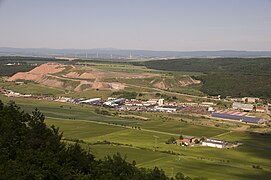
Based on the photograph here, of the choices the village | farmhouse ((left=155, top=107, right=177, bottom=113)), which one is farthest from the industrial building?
farmhouse ((left=155, top=107, right=177, bottom=113))

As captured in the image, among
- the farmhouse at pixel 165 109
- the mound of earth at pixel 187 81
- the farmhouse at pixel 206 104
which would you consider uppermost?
the mound of earth at pixel 187 81

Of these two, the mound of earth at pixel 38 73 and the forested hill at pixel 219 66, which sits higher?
the forested hill at pixel 219 66

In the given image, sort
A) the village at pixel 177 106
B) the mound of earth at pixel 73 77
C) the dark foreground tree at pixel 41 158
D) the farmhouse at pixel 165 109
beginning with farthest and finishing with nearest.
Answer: the mound of earth at pixel 73 77, the farmhouse at pixel 165 109, the village at pixel 177 106, the dark foreground tree at pixel 41 158

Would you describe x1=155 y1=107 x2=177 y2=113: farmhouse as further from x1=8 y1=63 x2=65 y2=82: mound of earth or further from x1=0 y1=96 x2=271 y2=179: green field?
x1=8 y1=63 x2=65 y2=82: mound of earth

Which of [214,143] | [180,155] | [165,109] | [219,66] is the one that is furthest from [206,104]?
[219,66]

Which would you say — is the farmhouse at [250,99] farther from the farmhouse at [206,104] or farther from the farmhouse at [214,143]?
the farmhouse at [214,143]

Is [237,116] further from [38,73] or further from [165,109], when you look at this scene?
[38,73]

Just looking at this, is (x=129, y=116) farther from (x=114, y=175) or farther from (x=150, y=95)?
(x=114, y=175)

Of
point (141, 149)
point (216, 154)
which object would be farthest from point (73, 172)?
point (216, 154)

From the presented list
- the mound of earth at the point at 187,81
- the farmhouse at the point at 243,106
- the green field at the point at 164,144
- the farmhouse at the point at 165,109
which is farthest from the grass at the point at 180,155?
the mound of earth at the point at 187,81
